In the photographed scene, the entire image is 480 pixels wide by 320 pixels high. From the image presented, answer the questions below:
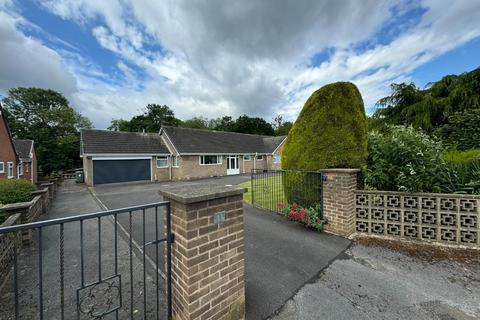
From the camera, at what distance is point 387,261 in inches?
145

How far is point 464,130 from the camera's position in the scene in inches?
314

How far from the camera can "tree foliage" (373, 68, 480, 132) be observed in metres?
8.73

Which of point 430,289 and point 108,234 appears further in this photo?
point 108,234

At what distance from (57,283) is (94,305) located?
1.05 m

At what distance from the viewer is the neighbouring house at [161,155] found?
16.8 m

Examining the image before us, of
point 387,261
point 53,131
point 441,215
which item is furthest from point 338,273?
point 53,131

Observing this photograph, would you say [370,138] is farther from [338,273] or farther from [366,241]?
[338,273]

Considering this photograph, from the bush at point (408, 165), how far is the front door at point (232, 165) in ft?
60.5

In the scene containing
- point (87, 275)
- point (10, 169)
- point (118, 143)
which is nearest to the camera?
point (87, 275)

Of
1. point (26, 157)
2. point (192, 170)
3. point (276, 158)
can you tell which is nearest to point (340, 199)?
point (192, 170)

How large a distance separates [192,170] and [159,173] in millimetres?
3041

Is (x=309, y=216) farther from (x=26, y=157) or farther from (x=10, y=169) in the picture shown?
(x=26, y=157)

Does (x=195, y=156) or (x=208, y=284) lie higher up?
(x=195, y=156)

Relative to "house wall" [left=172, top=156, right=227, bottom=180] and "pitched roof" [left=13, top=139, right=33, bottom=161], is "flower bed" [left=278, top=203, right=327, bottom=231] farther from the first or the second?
"pitched roof" [left=13, top=139, right=33, bottom=161]
